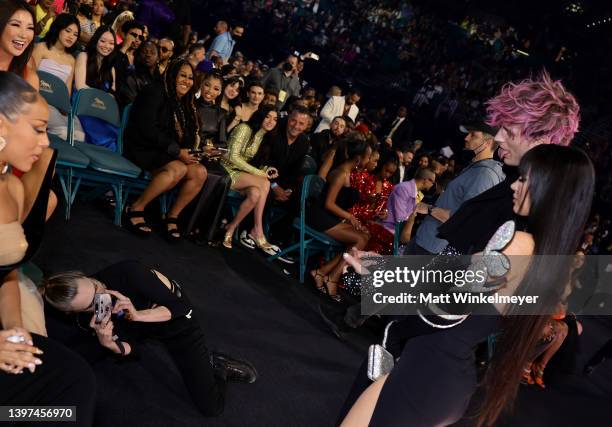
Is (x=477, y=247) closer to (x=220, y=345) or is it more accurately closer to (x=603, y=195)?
(x=220, y=345)

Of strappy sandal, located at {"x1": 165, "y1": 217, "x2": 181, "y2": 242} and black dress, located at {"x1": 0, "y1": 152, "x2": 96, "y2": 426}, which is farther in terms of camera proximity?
strappy sandal, located at {"x1": 165, "y1": 217, "x2": 181, "y2": 242}

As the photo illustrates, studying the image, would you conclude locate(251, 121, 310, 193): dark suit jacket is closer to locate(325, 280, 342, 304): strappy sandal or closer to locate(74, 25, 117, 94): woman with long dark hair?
locate(325, 280, 342, 304): strappy sandal

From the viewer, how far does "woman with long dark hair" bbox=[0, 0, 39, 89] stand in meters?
3.32

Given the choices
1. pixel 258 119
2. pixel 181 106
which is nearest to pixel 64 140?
pixel 181 106

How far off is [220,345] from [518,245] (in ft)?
8.04

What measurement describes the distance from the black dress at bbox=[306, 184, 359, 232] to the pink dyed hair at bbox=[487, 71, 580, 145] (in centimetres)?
279

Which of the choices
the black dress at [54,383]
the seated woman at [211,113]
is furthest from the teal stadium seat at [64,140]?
the black dress at [54,383]

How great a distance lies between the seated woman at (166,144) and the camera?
4.88m

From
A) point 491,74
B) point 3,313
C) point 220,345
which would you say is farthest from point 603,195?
point 3,313

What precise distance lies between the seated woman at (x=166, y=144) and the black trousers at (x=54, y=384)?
316 centimetres

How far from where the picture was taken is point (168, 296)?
2836 mm

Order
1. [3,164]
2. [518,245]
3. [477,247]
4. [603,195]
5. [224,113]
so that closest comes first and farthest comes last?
[518,245] → [3,164] → [477,247] → [224,113] → [603,195]

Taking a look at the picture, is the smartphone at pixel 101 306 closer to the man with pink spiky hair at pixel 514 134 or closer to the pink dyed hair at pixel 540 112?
the man with pink spiky hair at pixel 514 134

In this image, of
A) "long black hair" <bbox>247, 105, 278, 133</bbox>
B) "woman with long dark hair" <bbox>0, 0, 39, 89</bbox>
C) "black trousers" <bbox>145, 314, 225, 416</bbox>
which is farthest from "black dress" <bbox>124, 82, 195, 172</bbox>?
"black trousers" <bbox>145, 314, 225, 416</bbox>
